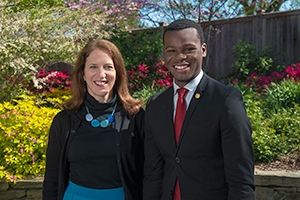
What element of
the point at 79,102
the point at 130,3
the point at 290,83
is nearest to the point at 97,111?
the point at 79,102

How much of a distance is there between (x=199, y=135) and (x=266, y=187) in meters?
2.16

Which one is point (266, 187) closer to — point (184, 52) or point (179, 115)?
point (179, 115)

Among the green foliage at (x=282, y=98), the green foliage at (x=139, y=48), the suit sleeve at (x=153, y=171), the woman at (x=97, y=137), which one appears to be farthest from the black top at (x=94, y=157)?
the green foliage at (x=139, y=48)

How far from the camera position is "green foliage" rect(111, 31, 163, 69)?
8.73m

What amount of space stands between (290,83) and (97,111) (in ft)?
15.4

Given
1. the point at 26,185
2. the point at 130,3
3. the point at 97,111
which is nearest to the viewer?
the point at 97,111

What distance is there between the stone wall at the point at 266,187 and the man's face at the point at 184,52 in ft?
7.00

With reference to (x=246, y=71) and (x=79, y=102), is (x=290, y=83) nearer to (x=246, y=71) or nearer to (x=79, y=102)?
(x=246, y=71)

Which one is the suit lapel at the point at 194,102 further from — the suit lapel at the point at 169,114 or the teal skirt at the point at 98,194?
the teal skirt at the point at 98,194

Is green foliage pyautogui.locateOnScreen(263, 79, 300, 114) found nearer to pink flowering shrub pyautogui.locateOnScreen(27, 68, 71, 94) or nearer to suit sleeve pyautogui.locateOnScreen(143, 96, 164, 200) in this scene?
pink flowering shrub pyautogui.locateOnScreen(27, 68, 71, 94)

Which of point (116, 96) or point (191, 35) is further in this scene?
point (116, 96)

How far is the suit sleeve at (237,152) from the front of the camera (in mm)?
1841

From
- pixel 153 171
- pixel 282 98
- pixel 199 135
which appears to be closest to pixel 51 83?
pixel 282 98

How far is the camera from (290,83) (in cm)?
648
